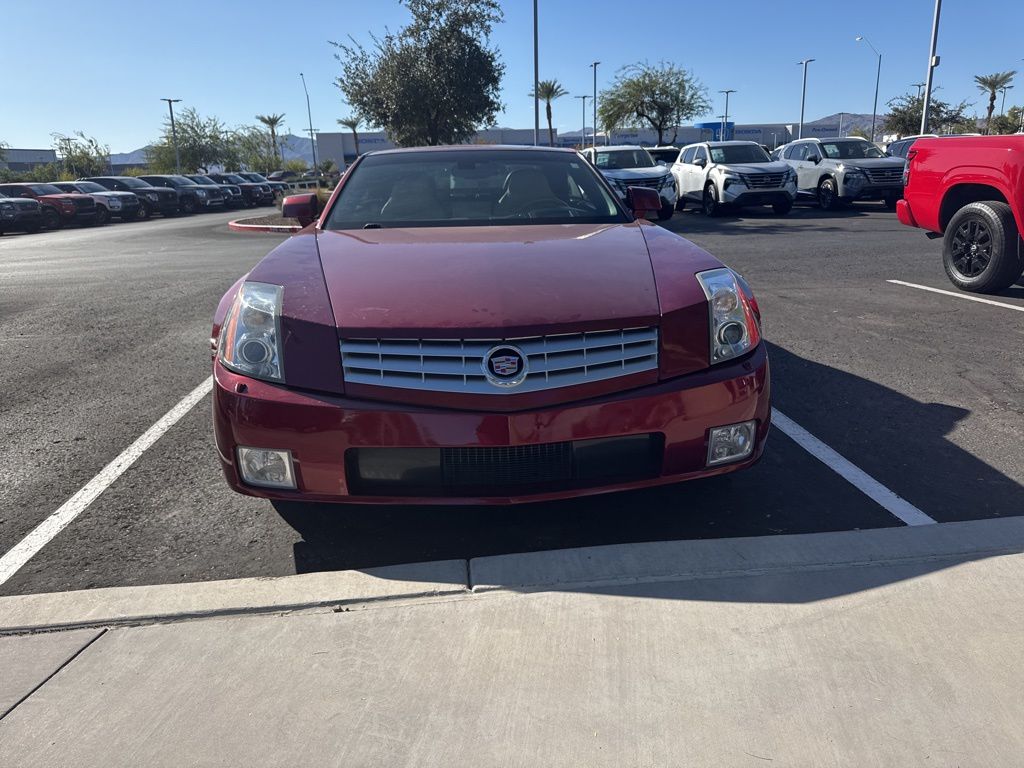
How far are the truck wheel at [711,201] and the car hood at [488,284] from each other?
16.3 m

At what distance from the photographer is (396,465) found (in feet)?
8.81

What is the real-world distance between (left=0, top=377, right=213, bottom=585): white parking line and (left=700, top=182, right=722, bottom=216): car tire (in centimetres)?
1615

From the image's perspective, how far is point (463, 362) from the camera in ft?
→ 8.75

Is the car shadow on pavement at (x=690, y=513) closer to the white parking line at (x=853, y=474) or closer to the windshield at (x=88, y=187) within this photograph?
the white parking line at (x=853, y=474)

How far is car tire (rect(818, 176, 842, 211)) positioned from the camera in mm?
18844

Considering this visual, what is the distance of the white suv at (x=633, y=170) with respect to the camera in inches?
688

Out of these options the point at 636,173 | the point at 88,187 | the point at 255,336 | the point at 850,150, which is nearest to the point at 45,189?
the point at 88,187

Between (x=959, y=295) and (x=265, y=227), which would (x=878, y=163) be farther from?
(x=265, y=227)

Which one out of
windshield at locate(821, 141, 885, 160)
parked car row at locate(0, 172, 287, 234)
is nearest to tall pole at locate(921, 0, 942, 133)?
windshield at locate(821, 141, 885, 160)

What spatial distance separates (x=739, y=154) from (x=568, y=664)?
18.5 m

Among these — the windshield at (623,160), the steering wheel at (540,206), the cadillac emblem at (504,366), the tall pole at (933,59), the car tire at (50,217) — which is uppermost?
the tall pole at (933,59)

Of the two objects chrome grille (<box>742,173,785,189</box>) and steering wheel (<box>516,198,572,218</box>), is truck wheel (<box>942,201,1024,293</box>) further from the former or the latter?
chrome grille (<box>742,173,785,189</box>)

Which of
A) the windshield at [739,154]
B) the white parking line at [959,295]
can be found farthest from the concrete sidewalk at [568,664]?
the windshield at [739,154]

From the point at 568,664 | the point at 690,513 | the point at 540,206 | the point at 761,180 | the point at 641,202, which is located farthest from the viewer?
the point at 761,180
